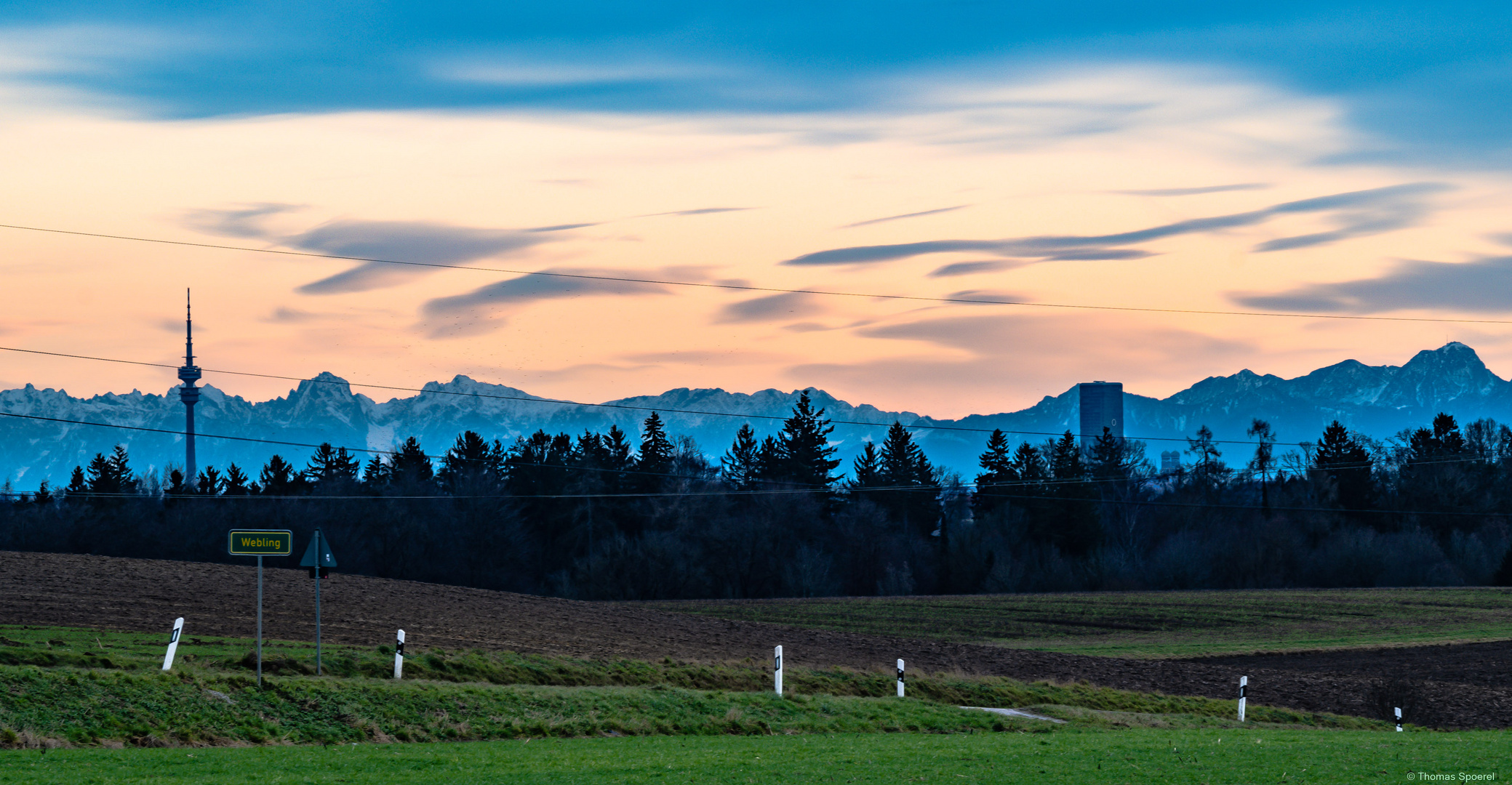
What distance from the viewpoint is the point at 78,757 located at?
17.2m

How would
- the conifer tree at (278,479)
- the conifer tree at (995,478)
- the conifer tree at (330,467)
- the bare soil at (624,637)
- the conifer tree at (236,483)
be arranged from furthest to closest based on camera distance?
the conifer tree at (330,467) < the conifer tree at (278,479) < the conifer tree at (236,483) < the conifer tree at (995,478) < the bare soil at (624,637)

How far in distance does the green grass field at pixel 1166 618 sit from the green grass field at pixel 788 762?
2954 cm

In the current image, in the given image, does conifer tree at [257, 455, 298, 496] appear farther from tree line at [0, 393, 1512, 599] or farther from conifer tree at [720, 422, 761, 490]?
conifer tree at [720, 422, 761, 490]

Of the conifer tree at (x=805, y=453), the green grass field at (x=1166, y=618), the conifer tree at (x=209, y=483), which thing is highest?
the conifer tree at (x=805, y=453)

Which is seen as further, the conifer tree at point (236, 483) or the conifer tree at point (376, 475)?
the conifer tree at point (376, 475)

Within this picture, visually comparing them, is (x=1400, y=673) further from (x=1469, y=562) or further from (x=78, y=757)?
(x=1469, y=562)

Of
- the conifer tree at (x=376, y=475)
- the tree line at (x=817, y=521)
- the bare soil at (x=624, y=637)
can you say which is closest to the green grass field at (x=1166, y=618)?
the bare soil at (x=624, y=637)

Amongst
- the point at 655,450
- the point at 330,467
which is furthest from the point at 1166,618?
the point at 330,467

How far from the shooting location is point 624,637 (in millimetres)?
42094

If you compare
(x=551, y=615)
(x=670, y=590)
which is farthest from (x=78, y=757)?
(x=670, y=590)

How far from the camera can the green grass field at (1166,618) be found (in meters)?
56.4

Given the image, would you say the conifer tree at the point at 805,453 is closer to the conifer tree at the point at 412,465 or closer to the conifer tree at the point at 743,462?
the conifer tree at the point at 743,462

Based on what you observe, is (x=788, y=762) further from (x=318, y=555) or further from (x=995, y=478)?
(x=995, y=478)

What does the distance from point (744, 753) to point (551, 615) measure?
30588 mm
